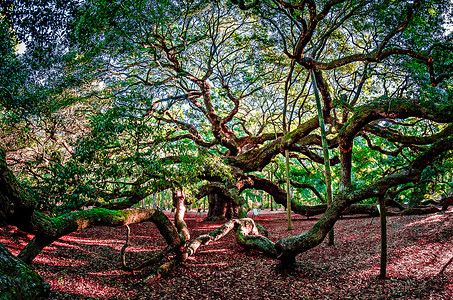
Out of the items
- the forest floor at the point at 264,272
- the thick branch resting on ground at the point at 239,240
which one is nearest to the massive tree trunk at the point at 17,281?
the forest floor at the point at 264,272

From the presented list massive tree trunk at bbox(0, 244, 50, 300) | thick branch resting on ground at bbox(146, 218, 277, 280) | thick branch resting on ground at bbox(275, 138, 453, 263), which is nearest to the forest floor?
thick branch resting on ground at bbox(146, 218, 277, 280)

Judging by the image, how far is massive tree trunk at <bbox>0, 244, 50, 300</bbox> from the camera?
2.18 meters

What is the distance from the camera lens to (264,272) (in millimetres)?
5039

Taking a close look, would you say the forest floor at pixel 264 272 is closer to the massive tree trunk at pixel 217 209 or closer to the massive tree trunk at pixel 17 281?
the massive tree trunk at pixel 17 281

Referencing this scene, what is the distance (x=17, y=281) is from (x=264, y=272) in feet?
13.3

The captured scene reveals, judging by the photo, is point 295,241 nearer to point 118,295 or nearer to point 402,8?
point 118,295

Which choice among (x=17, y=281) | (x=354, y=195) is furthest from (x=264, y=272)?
(x=17, y=281)

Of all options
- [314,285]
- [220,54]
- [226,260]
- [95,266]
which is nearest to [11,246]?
[95,266]

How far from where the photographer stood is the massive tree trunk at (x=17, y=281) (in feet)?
7.16

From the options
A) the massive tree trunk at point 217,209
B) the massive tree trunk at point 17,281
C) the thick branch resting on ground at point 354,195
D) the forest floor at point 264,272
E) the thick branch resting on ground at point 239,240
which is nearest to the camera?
the massive tree trunk at point 17,281

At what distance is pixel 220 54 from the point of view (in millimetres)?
9805

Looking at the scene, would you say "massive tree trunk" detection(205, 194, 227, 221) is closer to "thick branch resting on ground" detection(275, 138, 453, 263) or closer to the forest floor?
the forest floor

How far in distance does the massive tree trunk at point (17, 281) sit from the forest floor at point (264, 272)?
139 centimetres

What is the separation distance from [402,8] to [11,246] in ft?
36.3
